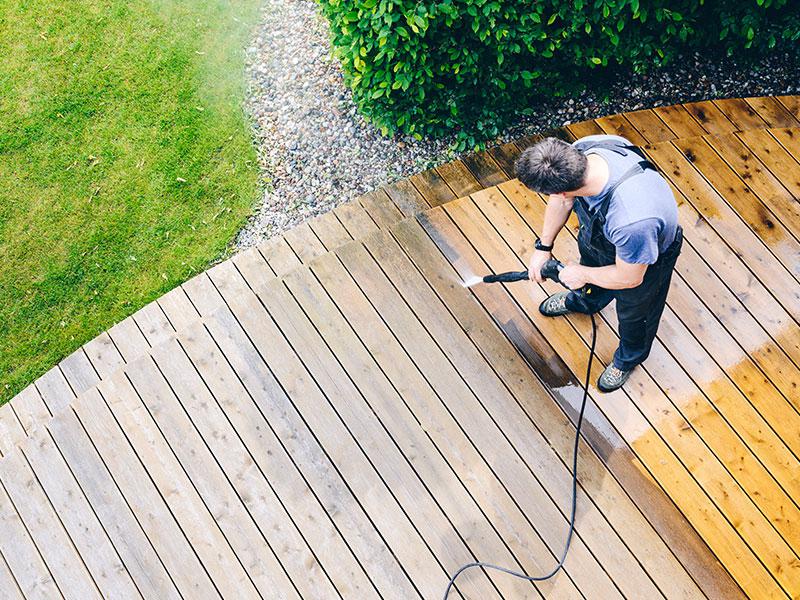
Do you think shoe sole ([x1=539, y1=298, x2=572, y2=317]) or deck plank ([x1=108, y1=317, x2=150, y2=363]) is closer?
shoe sole ([x1=539, y1=298, x2=572, y2=317])

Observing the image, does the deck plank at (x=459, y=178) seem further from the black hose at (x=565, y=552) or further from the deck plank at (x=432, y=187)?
the black hose at (x=565, y=552)

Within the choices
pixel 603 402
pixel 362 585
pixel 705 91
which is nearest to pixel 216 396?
pixel 362 585

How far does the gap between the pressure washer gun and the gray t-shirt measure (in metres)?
0.55

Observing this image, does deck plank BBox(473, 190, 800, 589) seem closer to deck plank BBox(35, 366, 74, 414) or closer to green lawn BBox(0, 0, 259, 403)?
green lawn BBox(0, 0, 259, 403)

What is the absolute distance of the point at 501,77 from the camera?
439 centimetres

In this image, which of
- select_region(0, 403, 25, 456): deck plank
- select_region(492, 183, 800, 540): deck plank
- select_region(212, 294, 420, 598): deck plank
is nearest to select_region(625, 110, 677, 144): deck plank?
select_region(492, 183, 800, 540): deck plank

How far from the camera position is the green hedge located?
13.0 feet

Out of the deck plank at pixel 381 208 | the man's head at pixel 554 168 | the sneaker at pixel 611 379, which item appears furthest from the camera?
the deck plank at pixel 381 208

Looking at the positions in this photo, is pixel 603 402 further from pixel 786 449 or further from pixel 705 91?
pixel 705 91

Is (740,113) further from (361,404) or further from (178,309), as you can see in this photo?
(178,309)

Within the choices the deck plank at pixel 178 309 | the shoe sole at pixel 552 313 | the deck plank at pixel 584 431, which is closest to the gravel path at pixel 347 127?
the deck plank at pixel 178 309

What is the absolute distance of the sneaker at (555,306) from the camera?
3.80 m

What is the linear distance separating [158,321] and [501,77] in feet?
8.89

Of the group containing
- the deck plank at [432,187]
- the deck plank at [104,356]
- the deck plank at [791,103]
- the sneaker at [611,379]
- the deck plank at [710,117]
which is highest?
the deck plank at [791,103]
